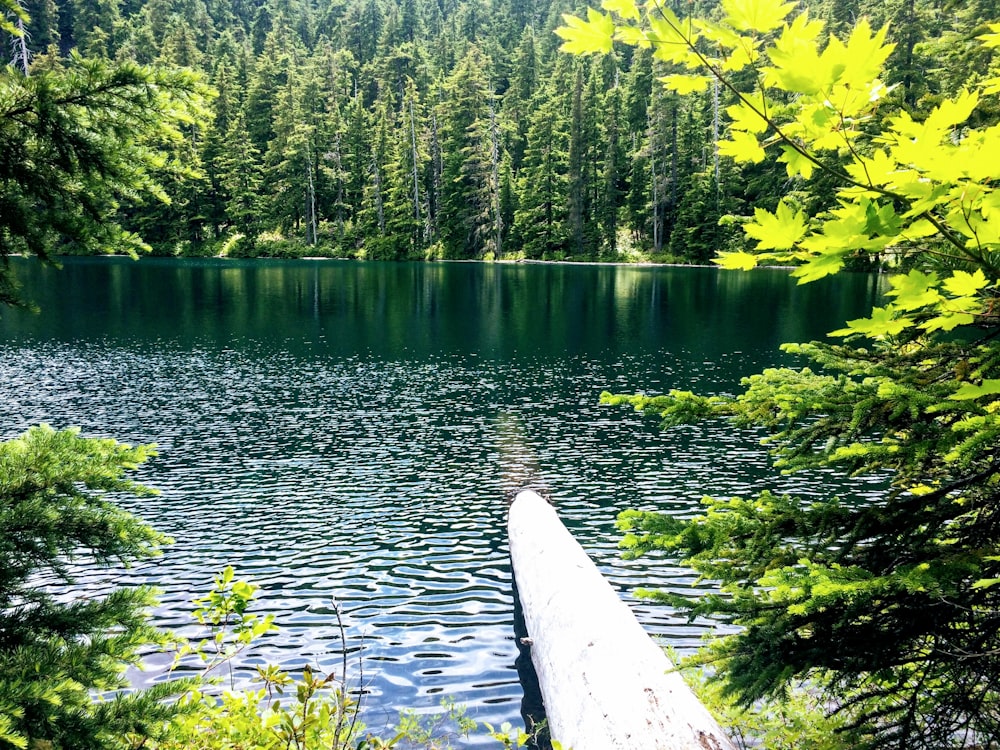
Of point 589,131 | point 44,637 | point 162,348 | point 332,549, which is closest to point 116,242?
point 44,637

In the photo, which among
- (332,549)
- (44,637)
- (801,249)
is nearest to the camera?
(801,249)

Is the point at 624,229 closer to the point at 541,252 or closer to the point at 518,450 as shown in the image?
the point at 541,252

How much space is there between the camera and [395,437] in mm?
18984

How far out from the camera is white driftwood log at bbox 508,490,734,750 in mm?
5324

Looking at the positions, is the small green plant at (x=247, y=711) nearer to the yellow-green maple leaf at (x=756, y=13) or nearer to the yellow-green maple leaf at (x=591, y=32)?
the yellow-green maple leaf at (x=591, y=32)

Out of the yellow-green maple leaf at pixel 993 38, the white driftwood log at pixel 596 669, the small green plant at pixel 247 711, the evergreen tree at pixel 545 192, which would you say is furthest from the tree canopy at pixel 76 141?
the evergreen tree at pixel 545 192

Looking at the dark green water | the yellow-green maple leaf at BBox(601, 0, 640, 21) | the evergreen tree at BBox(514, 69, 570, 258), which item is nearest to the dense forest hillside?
the evergreen tree at BBox(514, 69, 570, 258)

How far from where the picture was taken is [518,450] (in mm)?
18016

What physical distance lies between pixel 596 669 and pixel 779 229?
5445 mm

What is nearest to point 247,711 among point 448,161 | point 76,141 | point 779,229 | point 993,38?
point 76,141

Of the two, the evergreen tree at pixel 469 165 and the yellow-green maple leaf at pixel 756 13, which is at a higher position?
the evergreen tree at pixel 469 165

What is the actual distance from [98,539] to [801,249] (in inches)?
154

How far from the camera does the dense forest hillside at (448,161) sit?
266 ft

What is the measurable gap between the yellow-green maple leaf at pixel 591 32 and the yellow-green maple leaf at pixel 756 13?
318 millimetres
